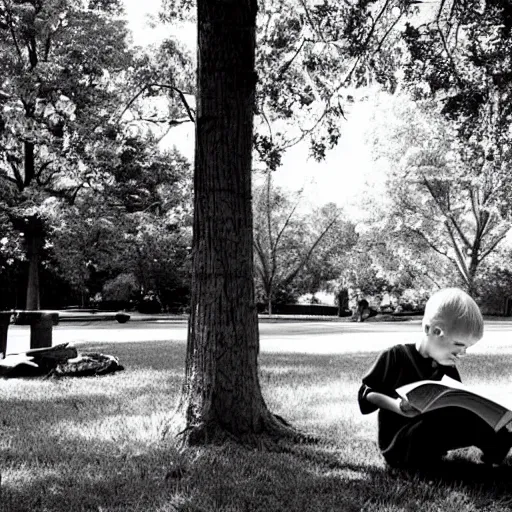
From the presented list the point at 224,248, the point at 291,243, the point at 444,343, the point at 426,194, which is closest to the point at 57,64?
the point at 426,194

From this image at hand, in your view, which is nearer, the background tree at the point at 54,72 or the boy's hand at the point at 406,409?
the boy's hand at the point at 406,409

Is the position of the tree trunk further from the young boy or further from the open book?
the open book

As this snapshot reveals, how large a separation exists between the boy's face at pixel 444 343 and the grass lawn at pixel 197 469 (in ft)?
2.28

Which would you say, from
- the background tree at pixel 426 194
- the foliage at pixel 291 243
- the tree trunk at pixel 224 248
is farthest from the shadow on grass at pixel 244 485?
the foliage at pixel 291 243

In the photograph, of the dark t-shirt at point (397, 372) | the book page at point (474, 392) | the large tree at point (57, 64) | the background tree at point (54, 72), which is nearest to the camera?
the book page at point (474, 392)

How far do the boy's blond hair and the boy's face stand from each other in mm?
25

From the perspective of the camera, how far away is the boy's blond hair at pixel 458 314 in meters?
3.39

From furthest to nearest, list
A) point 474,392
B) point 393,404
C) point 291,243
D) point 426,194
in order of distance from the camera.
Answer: point 291,243, point 426,194, point 393,404, point 474,392

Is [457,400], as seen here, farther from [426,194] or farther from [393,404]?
[426,194]

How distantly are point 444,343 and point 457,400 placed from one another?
0.40 m

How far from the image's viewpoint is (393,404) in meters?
3.49

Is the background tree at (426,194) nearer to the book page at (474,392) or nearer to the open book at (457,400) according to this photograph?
the book page at (474,392)

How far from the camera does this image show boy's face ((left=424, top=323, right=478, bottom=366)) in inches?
135

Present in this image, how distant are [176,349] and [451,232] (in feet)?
82.0
